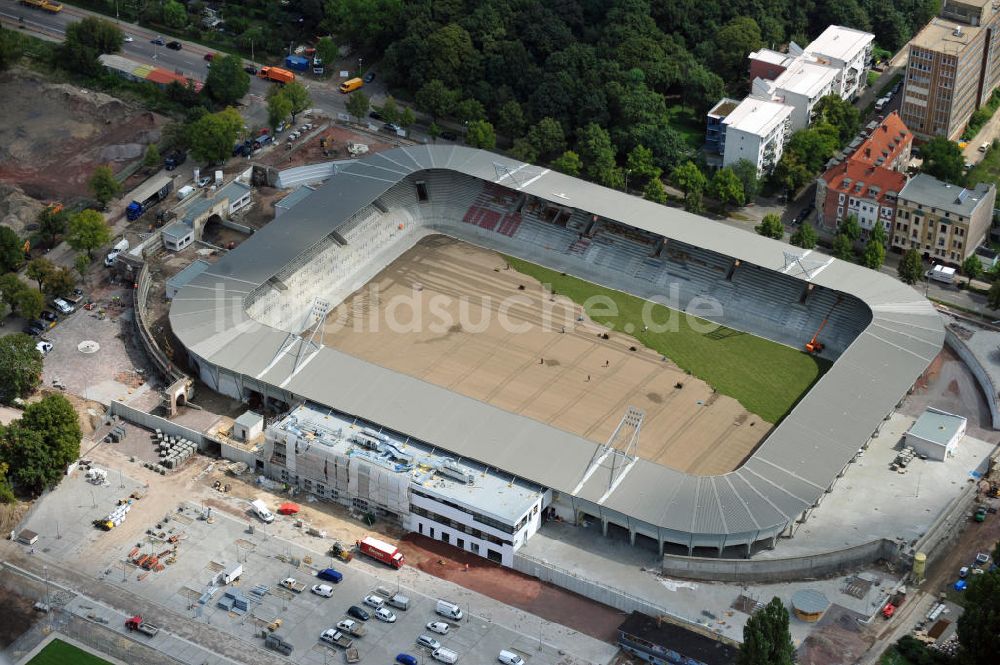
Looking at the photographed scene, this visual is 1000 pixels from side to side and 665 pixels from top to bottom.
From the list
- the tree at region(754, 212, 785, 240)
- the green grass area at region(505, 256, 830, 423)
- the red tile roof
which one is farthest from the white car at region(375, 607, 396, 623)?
the red tile roof

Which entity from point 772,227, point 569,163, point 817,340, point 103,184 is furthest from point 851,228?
point 103,184

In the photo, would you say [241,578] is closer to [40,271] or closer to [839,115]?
[40,271]

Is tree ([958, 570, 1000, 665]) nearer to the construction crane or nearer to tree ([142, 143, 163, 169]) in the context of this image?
the construction crane

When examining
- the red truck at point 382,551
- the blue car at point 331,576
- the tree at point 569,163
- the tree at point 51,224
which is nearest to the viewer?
the blue car at point 331,576

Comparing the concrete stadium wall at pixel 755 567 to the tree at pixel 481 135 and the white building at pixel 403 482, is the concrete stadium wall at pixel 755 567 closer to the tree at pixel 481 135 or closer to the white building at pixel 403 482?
the white building at pixel 403 482

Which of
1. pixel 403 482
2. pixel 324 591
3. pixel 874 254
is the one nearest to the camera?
pixel 324 591

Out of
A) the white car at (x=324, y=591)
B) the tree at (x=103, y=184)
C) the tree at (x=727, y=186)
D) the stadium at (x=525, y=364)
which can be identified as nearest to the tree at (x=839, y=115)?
the tree at (x=727, y=186)
